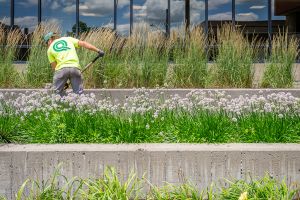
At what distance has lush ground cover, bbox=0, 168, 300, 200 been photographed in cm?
357

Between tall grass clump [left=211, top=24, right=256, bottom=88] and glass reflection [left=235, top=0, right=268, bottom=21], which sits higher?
glass reflection [left=235, top=0, right=268, bottom=21]

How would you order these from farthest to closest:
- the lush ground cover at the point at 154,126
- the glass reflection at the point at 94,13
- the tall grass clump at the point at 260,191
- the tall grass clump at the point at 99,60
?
1. the glass reflection at the point at 94,13
2. the tall grass clump at the point at 99,60
3. the lush ground cover at the point at 154,126
4. the tall grass clump at the point at 260,191

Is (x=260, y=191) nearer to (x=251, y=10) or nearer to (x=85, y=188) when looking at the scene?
(x=85, y=188)

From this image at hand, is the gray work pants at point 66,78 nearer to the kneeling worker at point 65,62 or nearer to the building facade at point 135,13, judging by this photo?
the kneeling worker at point 65,62

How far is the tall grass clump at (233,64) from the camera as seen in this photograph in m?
10.5

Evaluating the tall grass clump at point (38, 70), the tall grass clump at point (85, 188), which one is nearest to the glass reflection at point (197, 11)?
the tall grass clump at point (38, 70)

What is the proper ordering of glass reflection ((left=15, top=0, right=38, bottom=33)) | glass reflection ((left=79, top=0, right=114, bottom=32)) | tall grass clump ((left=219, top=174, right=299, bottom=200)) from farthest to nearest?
glass reflection ((left=79, top=0, right=114, bottom=32))
glass reflection ((left=15, top=0, right=38, bottom=33))
tall grass clump ((left=219, top=174, right=299, bottom=200))

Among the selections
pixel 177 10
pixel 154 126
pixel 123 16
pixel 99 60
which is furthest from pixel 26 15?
pixel 154 126

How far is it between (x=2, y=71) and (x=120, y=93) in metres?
2.84

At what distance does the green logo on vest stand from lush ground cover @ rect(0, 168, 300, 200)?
513cm

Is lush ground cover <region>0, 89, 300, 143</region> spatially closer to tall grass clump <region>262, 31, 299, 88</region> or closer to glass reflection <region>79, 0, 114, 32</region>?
tall grass clump <region>262, 31, 299, 88</region>

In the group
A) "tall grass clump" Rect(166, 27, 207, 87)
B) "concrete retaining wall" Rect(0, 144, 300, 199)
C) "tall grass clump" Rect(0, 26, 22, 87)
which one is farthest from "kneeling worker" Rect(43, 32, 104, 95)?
"concrete retaining wall" Rect(0, 144, 300, 199)

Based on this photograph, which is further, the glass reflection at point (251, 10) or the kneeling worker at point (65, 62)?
the glass reflection at point (251, 10)

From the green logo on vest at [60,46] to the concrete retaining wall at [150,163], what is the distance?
4.99 meters
